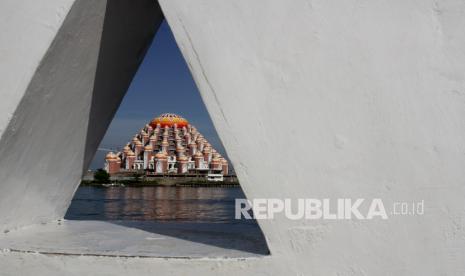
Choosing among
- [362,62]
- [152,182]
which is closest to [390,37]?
[362,62]

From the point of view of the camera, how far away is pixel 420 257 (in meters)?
2.08

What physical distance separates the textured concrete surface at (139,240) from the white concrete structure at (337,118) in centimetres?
12

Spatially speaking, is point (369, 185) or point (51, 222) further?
point (51, 222)

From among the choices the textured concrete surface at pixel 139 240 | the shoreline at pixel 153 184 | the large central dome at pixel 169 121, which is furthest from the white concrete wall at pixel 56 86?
the large central dome at pixel 169 121

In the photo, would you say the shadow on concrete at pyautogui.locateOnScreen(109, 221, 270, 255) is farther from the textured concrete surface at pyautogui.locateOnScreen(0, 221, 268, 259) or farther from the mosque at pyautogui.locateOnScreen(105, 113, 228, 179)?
the mosque at pyautogui.locateOnScreen(105, 113, 228, 179)

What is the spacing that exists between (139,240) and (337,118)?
1.37 m

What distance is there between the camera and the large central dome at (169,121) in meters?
76.2

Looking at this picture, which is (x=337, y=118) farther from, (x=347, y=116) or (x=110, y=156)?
(x=110, y=156)

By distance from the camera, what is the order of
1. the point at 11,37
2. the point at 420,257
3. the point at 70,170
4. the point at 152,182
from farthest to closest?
the point at 152,182, the point at 70,170, the point at 11,37, the point at 420,257

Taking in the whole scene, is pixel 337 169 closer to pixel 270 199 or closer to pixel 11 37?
pixel 270 199

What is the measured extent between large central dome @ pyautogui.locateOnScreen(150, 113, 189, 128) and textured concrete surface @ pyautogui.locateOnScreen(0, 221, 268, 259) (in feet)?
239

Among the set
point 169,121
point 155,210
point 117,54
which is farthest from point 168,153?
point 117,54

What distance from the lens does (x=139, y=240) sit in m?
2.81

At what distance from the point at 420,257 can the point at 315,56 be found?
38.2 inches
